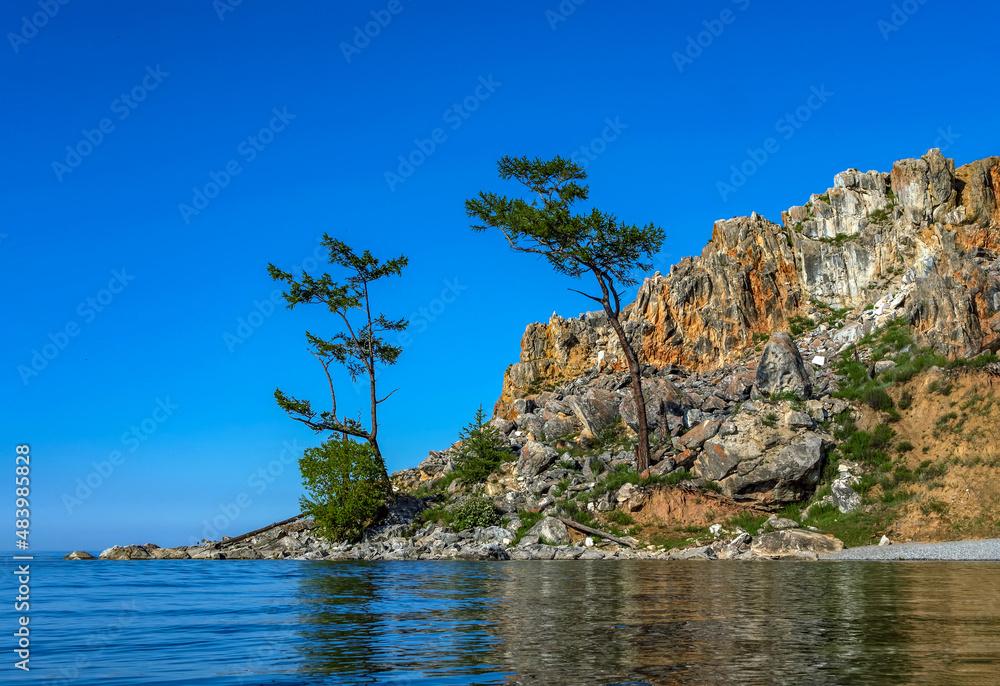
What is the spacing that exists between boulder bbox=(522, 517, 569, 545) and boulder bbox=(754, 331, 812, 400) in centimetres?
1614

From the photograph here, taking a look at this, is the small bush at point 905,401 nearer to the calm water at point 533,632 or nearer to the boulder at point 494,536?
the calm water at point 533,632

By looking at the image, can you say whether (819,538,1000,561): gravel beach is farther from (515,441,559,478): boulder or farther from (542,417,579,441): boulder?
(542,417,579,441): boulder

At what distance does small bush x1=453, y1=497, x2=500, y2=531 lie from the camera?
38875 mm

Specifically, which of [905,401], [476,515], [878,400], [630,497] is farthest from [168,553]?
[905,401]

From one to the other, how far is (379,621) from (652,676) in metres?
6.11

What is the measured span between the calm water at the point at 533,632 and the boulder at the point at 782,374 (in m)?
23.5

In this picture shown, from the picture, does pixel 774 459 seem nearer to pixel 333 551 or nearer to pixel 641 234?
pixel 641 234

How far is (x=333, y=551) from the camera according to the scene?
37562 mm

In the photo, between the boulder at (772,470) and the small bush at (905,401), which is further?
the small bush at (905,401)

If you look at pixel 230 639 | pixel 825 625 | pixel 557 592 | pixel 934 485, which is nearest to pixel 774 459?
pixel 934 485

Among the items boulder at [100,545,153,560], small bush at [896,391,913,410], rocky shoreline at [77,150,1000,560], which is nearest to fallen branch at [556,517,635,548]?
rocky shoreline at [77,150,1000,560]

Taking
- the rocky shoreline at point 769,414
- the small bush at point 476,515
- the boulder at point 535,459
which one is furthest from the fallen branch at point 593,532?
the boulder at point 535,459

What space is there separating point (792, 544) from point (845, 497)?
654cm

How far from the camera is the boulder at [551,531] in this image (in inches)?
1367
